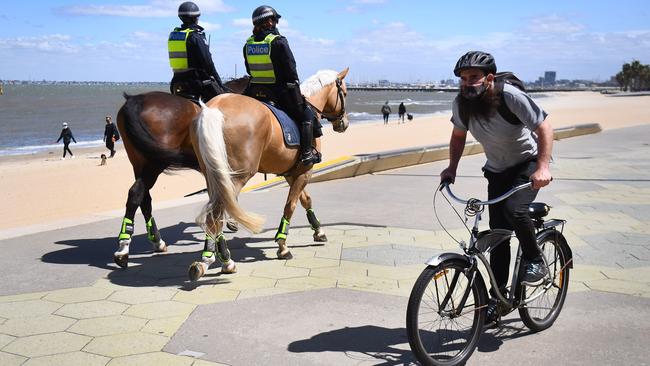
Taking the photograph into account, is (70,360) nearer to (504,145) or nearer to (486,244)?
(486,244)

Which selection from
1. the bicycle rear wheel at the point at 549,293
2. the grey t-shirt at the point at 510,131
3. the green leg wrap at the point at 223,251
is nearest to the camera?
the grey t-shirt at the point at 510,131

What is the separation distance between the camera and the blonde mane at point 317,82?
6895 millimetres

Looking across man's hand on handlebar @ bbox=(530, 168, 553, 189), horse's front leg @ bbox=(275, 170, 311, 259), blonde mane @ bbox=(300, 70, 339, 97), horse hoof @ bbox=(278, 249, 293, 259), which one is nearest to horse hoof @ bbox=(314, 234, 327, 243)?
horse's front leg @ bbox=(275, 170, 311, 259)

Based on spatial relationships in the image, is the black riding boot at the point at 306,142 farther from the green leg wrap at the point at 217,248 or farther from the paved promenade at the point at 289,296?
the green leg wrap at the point at 217,248

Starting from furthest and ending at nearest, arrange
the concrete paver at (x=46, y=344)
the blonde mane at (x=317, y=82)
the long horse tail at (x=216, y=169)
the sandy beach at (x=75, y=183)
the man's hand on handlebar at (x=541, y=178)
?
the sandy beach at (x=75, y=183), the blonde mane at (x=317, y=82), the long horse tail at (x=216, y=169), the concrete paver at (x=46, y=344), the man's hand on handlebar at (x=541, y=178)

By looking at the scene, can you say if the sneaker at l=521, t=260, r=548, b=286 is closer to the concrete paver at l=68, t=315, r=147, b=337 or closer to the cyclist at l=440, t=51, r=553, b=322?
the cyclist at l=440, t=51, r=553, b=322

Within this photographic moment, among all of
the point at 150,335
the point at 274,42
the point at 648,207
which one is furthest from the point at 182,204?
the point at 648,207

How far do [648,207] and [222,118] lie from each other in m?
6.49

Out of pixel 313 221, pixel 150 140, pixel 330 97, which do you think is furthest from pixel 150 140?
pixel 330 97

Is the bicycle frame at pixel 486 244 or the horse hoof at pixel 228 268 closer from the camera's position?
the bicycle frame at pixel 486 244

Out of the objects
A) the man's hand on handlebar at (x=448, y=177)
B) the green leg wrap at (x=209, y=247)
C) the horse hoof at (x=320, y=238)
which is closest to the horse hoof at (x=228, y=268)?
the green leg wrap at (x=209, y=247)

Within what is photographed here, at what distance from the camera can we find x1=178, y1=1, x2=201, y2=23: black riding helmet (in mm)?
6441

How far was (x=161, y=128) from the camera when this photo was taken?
593 cm

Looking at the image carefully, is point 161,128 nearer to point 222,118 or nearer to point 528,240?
point 222,118
